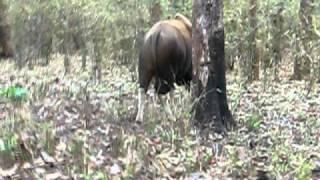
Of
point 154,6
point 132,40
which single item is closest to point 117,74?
point 132,40

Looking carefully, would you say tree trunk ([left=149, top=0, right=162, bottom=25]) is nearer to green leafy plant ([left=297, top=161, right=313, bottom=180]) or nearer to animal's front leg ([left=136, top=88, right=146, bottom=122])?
animal's front leg ([left=136, top=88, right=146, bottom=122])

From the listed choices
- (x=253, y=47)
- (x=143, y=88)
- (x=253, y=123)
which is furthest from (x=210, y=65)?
(x=253, y=47)

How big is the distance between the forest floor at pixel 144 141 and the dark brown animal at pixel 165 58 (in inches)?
11.5

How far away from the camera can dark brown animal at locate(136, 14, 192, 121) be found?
10195 mm

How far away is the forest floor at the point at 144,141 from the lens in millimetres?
5836

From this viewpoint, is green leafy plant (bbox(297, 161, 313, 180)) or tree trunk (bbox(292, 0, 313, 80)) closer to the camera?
green leafy plant (bbox(297, 161, 313, 180))

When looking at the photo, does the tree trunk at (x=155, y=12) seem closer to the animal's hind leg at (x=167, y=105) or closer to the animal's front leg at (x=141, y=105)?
the animal's hind leg at (x=167, y=105)

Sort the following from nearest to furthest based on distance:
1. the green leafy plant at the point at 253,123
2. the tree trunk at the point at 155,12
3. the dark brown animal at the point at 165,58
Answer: the green leafy plant at the point at 253,123 → the dark brown animal at the point at 165,58 → the tree trunk at the point at 155,12

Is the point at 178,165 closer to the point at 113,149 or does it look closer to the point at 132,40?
the point at 113,149

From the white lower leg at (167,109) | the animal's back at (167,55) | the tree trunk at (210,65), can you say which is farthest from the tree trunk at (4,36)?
the tree trunk at (210,65)

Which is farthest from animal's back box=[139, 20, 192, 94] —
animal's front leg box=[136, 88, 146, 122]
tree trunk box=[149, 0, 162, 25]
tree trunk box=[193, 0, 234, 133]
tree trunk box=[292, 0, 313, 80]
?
tree trunk box=[149, 0, 162, 25]

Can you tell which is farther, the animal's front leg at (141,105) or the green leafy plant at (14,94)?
the animal's front leg at (141,105)

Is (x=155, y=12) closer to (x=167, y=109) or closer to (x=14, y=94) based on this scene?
(x=167, y=109)

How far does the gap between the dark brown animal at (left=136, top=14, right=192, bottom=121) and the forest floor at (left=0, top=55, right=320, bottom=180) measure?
0.96 feet
